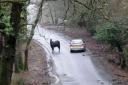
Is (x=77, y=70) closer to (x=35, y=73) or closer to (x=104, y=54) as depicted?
(x=35, y=73)

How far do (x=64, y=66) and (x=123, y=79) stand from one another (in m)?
7.60

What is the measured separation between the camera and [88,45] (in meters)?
52.1

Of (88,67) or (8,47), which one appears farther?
(88,67)

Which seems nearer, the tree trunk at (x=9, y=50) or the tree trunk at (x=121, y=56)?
the tree trunk at (x=9, y=50)

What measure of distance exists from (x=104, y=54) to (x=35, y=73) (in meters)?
11.7

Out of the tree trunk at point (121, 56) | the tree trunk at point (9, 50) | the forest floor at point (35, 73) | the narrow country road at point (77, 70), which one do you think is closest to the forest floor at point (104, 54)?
the tree trunk at point (121, 56)

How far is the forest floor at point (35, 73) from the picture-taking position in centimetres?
3128

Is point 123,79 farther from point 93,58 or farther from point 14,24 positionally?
point 14,24

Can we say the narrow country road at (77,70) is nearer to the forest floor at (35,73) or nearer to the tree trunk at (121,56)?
the forest floor at (35,73)

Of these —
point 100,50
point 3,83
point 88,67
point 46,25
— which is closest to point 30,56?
point 100,50

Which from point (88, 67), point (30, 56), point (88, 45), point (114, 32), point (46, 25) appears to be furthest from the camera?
point (46, 25)

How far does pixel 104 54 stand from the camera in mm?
45375

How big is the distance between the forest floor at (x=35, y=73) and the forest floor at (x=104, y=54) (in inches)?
175

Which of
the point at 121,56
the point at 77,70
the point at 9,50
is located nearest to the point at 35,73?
the point at 77,70
